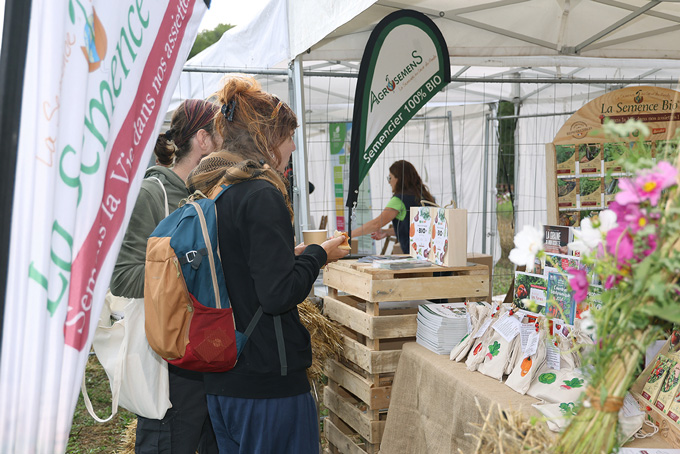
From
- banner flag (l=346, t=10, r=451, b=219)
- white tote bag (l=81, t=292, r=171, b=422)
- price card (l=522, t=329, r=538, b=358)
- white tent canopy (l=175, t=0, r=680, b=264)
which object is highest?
white tent canopy (l=175, t=0, r=680, b=264)

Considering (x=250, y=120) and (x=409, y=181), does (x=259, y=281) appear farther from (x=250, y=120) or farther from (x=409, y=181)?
(x=409, y=181)

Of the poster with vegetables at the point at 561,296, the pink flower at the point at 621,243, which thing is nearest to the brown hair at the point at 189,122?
the poster with vegetables at the point at 561,296

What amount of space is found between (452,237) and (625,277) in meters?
1.75

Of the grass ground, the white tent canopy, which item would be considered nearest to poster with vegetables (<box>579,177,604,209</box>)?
the white tent canopy

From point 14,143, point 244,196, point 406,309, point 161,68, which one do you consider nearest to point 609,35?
point 406,309

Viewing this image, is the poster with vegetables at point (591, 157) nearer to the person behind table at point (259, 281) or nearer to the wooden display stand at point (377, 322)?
the wooden display stand at point (377, 322)

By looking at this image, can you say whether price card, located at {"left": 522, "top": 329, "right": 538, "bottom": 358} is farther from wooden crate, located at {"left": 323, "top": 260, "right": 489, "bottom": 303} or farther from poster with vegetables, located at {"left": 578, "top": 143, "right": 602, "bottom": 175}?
poster with vegetables, located at {"left": 578, "top": 143, "right": 602, "bottom": 175}

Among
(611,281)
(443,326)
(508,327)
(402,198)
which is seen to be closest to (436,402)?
(443,326)

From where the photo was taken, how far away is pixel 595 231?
1040 millimetres

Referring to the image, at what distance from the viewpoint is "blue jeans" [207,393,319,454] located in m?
1.86

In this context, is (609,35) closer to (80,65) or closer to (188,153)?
(188,153)

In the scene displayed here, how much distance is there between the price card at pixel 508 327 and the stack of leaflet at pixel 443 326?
0.79 ft

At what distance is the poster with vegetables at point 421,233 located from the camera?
2933 millimetres

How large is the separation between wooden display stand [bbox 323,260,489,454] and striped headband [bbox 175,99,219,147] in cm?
93
